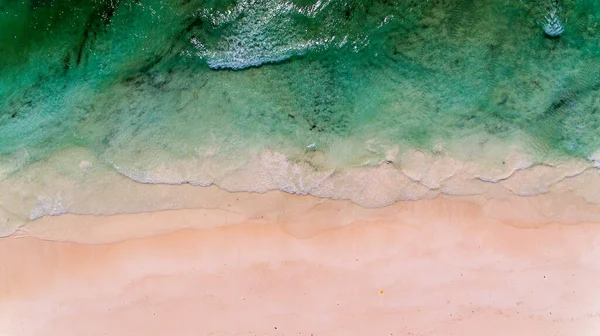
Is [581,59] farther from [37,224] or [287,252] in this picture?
[37,224]

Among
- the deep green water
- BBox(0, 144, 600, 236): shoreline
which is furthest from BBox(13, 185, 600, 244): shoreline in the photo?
the deep green water

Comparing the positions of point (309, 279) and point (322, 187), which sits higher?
point (322, 187)

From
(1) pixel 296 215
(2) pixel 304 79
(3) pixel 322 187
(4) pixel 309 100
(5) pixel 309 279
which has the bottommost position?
(5) pixel 309 279

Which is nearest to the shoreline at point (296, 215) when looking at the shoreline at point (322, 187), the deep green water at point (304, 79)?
the shoreline at point (322, 187)

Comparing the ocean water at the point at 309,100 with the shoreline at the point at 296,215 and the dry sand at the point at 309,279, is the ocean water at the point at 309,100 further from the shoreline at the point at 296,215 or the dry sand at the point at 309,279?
the dry sand at the point at 309,279

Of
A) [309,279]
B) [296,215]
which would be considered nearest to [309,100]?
[296,215]

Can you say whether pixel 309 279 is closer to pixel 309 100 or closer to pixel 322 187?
pixel 322 187
